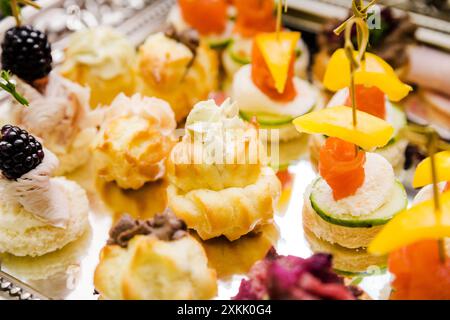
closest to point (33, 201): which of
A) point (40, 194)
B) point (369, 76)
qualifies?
point (40, 194)

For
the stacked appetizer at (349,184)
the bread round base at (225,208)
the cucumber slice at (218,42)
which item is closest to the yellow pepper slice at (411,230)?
the stacked appetizer at (349,184)

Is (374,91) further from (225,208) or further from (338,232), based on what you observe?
(225,208)

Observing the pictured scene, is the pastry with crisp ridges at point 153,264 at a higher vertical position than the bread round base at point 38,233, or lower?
higher

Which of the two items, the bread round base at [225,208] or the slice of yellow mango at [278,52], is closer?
the bread round base at [225,208]

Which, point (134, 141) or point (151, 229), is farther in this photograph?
point (134, 141)

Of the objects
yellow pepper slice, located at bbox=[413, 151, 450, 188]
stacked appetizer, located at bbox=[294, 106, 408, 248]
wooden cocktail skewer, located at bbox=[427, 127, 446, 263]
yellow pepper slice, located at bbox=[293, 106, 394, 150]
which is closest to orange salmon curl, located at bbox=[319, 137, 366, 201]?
stacked appetizer, located at bbox=[294, 106, 408, 248]

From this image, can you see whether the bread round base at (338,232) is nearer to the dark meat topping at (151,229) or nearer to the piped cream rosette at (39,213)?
the dark meat topping at (151,229)

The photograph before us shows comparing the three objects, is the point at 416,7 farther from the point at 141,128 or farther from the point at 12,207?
the point at 12,207
